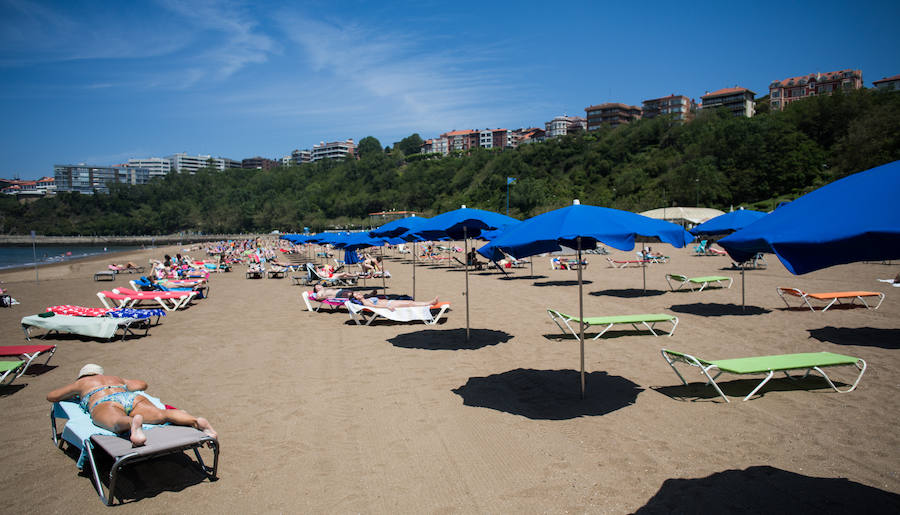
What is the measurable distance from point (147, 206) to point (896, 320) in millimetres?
139393

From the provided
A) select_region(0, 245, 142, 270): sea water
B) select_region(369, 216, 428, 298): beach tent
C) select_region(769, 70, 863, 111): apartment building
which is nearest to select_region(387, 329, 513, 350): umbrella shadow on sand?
select_region(369, 216, 428, 298): beach tent

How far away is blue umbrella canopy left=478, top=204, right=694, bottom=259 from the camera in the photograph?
4.48m

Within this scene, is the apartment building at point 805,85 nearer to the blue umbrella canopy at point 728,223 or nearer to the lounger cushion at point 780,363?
the blue umbrella canopy at point 728,223

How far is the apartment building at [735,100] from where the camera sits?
10512 cm

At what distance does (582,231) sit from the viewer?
445 cm

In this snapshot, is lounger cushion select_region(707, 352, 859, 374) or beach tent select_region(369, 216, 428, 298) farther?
beach tent select_region(369, 216, 428, 298)

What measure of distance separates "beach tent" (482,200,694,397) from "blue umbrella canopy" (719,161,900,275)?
1.62 metres

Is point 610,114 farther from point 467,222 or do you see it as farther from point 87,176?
point 87,176

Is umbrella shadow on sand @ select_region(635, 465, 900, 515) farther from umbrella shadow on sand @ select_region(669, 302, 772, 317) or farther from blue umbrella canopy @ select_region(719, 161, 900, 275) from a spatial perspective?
umbrella shadow on sand @ select_region(669, 302, 772, 317)

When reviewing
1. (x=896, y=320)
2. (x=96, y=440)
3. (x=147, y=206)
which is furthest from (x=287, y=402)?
(x=147, y=206)

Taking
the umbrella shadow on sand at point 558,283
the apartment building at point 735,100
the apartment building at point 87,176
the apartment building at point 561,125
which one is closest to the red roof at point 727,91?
the apartment building at point 735,100

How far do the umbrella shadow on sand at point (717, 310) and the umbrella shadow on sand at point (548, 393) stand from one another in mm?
4887

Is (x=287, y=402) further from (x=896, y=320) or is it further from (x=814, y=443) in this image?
(x=896, y=320)

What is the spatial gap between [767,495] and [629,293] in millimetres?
9960
